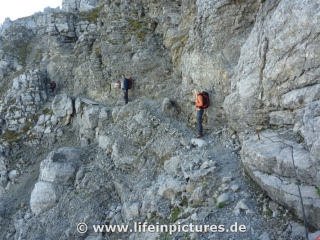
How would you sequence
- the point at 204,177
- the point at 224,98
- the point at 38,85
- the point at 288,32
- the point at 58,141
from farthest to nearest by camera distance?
the point at 38,85
the point at 58,141
the point at 224,98
the point at 204,177
the point at 288,32

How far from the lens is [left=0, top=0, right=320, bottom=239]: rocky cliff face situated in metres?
7.88

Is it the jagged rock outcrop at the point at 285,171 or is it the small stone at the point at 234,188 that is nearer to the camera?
the jagged rock outcrop at the point at 285,171

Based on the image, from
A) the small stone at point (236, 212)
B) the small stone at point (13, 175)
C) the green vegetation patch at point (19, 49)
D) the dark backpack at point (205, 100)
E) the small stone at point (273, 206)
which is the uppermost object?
the green vegetation patch at point (19, 49)

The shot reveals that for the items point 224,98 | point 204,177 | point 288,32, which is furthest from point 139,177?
point 288,32

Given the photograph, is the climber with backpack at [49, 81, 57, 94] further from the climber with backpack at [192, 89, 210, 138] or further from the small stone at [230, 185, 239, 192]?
the small stone at [230, 185, 239, 192]

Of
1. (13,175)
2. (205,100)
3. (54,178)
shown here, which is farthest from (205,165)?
(13,175)

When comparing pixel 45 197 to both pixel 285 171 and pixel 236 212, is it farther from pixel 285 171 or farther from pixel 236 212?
pixel 285 171

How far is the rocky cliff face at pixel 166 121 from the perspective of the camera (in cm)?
788

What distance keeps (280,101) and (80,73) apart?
22.2 meters

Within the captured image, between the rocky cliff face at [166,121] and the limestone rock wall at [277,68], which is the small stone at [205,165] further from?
the limestone rock wall at [277,68]

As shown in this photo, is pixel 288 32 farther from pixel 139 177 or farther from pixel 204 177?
pixel 139 177

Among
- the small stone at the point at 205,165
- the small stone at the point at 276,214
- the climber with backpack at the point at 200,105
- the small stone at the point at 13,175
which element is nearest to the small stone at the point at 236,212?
the small stone at the point at 276,214

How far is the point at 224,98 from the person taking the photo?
1349 cm

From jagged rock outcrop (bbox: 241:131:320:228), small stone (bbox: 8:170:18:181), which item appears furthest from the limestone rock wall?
small stone (bbox: 8:170:18:181)
